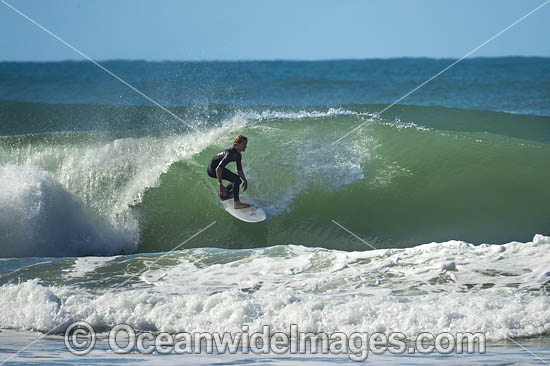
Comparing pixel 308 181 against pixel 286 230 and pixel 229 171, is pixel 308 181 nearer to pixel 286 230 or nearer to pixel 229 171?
pixel 286 230

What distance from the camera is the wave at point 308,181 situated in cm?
828

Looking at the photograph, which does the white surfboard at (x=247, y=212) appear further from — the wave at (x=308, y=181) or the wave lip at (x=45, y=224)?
the wave lip at (x=45, y=224)

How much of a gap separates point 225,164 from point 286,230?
1.36m

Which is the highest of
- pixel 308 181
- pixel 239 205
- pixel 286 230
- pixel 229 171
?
pixel 229 171

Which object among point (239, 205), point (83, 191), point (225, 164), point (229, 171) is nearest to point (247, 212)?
point (239, 205)

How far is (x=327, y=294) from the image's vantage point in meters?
5.77

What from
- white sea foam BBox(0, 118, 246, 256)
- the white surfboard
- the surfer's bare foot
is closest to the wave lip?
white sea foam BBox(0, 118, 246, 256)

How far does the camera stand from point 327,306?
5375 millimetres

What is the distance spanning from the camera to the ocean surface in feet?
17.6

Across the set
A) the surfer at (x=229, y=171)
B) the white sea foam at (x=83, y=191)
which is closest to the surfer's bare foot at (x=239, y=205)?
the surfer at (x=229, y=171)

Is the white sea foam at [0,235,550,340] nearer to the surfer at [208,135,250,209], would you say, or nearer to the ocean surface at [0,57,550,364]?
the ocean surface at [0,57,550,364]

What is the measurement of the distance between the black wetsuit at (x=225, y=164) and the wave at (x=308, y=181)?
2.07ft

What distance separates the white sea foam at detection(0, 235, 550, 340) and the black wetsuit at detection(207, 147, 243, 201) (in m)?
1.27

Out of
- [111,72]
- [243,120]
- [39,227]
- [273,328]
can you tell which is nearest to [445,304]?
[273,328]
